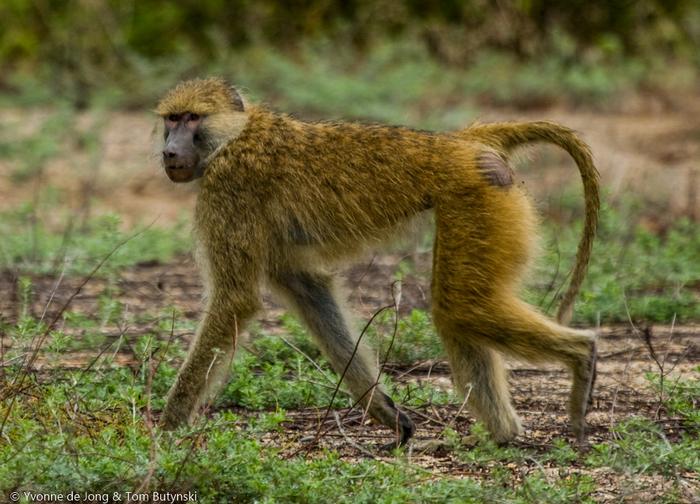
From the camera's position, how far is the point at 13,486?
4.43 metres

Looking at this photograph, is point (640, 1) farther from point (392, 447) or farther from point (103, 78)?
point (392, 447)

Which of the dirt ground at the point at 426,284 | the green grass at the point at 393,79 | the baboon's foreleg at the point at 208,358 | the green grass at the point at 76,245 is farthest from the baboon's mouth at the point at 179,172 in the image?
the green grass at the point at 393,79

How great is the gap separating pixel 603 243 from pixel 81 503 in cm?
479

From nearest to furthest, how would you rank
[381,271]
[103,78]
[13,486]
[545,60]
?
1. [13,486]
2. [381,271]
3. [103,78]
4. [545,60]

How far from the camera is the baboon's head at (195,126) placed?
5918mm

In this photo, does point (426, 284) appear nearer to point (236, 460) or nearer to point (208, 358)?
point (208, 358)

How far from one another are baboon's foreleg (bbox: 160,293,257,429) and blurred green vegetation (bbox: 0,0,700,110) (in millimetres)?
8742

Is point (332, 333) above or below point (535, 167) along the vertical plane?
above

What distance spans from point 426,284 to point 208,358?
2.70 metres

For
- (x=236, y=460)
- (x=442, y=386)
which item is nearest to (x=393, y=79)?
(x=442, y=386)

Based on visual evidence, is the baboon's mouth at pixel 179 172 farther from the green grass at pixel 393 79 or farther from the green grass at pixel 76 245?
the green grass at pixel 393 79

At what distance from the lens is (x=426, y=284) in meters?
8.12

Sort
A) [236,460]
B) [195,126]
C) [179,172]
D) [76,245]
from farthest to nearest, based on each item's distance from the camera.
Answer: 1. [76,245]
2. [195,126]
3. [179,172]
4. [236,460]

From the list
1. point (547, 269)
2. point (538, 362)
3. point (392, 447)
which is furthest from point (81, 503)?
point (547, 269)
